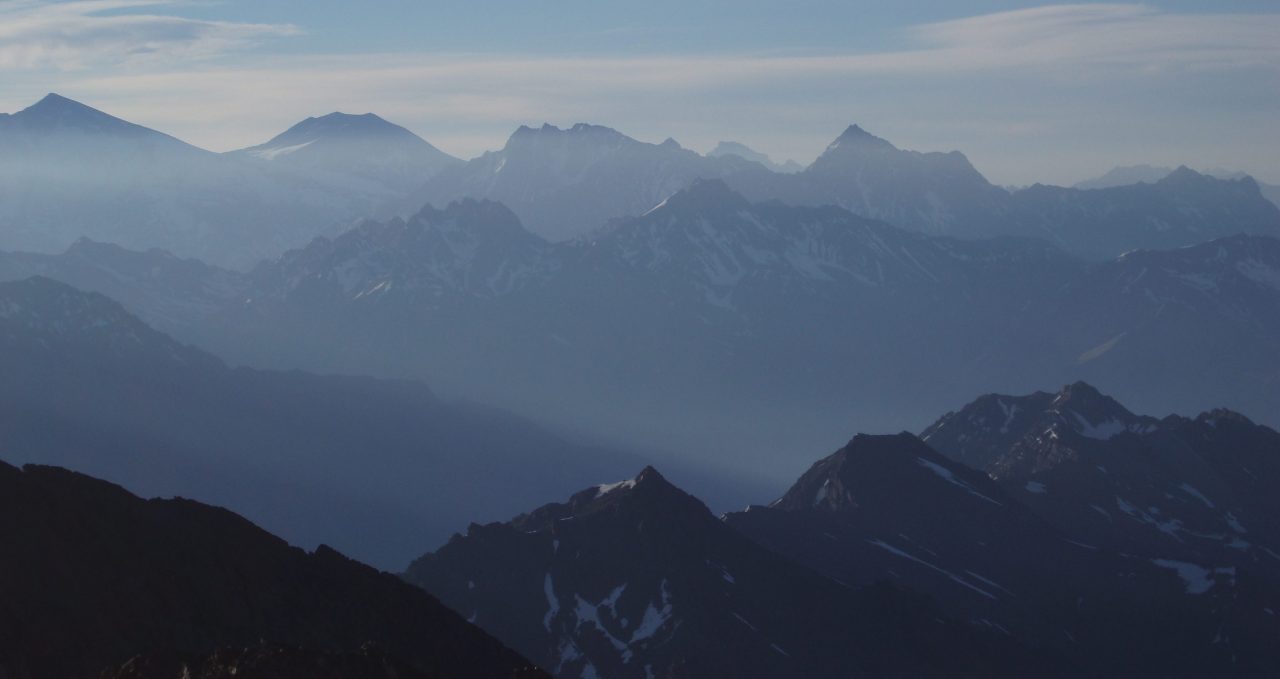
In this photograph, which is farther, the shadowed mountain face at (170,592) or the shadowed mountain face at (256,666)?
the shadowed mountain face at (170,592)

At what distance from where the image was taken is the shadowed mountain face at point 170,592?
349ft

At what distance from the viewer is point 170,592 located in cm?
11844

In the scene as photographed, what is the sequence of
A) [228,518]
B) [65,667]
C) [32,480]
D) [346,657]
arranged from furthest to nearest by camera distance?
1. [228,518]
2. [32,480]
3. [65,667]
4. [346,657]

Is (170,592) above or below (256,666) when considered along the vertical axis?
below

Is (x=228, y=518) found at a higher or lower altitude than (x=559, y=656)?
higher

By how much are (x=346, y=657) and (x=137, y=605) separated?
126ft

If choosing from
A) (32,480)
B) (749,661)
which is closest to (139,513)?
(32,480)

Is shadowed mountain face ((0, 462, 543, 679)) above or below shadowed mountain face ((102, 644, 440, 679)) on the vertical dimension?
below

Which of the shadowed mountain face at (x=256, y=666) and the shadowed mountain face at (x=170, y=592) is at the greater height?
the shadowed mountain face at (x=256, y=666)

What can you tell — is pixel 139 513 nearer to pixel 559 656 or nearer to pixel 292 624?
pixel 292 624

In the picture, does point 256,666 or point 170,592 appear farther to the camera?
point 170,592

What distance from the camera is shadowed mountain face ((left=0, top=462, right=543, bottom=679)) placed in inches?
4186

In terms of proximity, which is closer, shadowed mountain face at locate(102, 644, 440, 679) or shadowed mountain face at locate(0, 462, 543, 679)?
shadowed mountain face at locate(102, 644, 440, 679)

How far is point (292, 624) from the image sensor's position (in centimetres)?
12094
